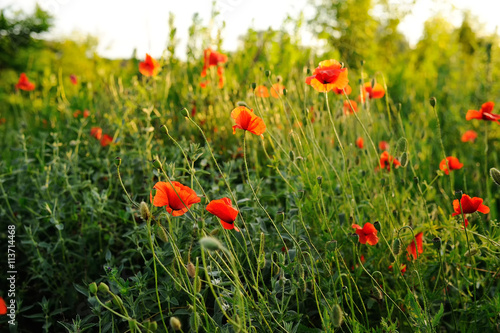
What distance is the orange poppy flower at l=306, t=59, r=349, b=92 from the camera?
123 cm

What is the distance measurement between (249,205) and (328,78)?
26.9 inches

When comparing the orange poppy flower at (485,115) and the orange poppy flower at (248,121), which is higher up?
the orange poppy flower at (485,115)

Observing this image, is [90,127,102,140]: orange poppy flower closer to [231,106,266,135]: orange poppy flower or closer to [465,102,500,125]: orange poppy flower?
[231,106,266,135]: orange poppy flower

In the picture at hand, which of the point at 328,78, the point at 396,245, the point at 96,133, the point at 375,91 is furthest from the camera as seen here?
the point at 96,133

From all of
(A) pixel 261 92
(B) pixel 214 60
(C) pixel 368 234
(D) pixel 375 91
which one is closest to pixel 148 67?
(B) pixel 214 60

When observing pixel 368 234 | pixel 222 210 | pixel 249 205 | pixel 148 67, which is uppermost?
pixel 148 67

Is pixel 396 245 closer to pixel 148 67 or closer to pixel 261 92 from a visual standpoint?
pixel 261 92

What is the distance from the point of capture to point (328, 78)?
124 centimetres

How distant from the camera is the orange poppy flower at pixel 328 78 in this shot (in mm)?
1229

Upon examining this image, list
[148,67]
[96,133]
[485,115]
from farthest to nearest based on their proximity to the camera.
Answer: [96,133] < [148,67] < [485,115]

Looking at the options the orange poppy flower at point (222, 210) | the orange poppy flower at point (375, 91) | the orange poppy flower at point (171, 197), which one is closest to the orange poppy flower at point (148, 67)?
the orange poppy flower at point (375, 91)

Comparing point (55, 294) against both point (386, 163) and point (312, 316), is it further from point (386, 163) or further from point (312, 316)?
point (386, 163)

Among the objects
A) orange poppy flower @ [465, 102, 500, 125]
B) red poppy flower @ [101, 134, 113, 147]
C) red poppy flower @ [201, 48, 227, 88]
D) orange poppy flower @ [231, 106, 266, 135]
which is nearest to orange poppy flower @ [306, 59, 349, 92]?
orange poppy flower @ [231, 106, 266, 135]

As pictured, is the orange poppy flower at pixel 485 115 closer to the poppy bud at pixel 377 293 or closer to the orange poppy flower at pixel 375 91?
the orange poppy flower at pixel 375 91
